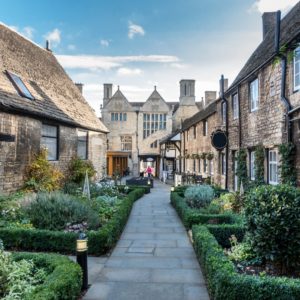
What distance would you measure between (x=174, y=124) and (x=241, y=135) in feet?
91.5

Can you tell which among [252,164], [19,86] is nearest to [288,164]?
[252,164]

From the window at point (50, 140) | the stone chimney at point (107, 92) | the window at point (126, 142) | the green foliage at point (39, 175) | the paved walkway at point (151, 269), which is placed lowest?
the paved walkway at point (151, 269)

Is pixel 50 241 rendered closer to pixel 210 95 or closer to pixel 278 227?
pixel 278 227

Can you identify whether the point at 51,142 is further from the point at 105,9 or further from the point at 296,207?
the point at 296,207

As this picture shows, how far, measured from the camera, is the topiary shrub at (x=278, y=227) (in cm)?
491

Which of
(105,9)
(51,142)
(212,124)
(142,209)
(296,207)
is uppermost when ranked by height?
(105,9)

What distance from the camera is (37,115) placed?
12.4m

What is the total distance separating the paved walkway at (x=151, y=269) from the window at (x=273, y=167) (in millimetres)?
3889

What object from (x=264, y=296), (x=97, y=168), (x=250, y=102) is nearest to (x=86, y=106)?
(x=97, y=168)

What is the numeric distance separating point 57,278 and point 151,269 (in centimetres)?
215

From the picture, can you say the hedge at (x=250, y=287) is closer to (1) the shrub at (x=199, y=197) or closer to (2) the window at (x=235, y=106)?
(1) the shrub at (x=199, y=197)

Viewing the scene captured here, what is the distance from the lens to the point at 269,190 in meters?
5.22

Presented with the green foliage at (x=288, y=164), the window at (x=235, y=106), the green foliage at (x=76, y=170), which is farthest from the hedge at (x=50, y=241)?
the window at (x=235, y=106)

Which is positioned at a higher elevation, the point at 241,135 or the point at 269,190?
the point at 241,135
